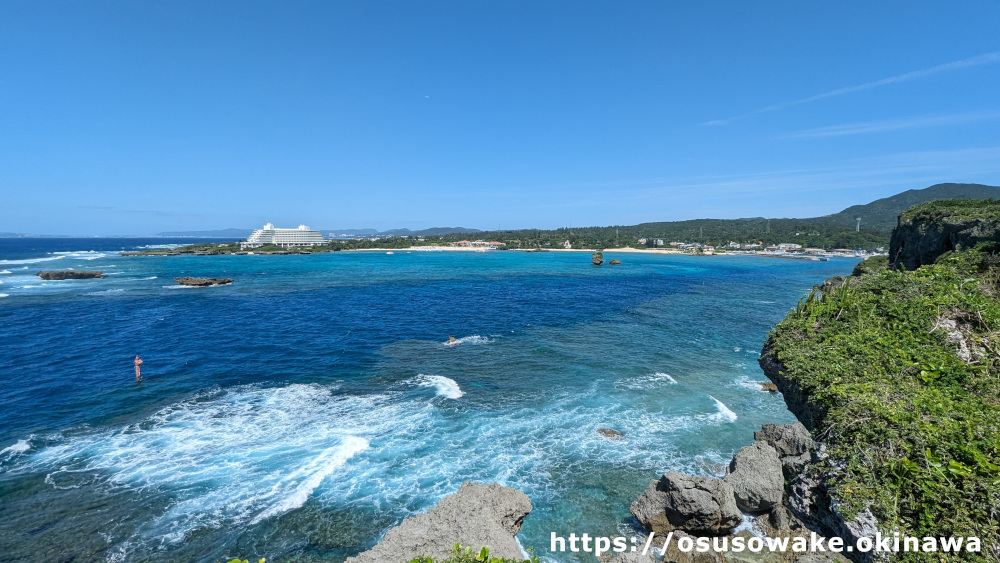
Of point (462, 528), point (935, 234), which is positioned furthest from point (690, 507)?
point (935, 234)

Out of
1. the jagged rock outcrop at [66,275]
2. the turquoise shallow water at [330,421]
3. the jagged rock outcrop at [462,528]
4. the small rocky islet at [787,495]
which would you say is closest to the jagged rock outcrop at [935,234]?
the small rocky islet at [787,495]

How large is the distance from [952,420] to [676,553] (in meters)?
7.49

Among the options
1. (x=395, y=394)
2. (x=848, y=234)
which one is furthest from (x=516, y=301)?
(x=848, y=234)

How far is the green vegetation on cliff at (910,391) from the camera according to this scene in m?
7.09

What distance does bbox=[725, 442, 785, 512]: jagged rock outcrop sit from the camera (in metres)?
13.2

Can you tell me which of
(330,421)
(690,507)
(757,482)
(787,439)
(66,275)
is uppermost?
(66,275)

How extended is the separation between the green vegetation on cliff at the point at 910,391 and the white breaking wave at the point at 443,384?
53.4 feet

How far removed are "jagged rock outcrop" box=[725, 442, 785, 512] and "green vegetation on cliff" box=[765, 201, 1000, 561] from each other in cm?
375

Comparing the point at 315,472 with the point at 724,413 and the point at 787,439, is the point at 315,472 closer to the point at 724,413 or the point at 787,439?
the point at 787,439

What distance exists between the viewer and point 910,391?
30.9 feet

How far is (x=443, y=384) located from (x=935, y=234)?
105ft

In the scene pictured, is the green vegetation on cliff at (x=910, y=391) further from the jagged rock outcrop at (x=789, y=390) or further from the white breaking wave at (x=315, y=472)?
the white breaking wave at (x=315, y=472)

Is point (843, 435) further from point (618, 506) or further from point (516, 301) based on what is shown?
point (516, 301)

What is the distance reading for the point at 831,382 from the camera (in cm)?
1038
